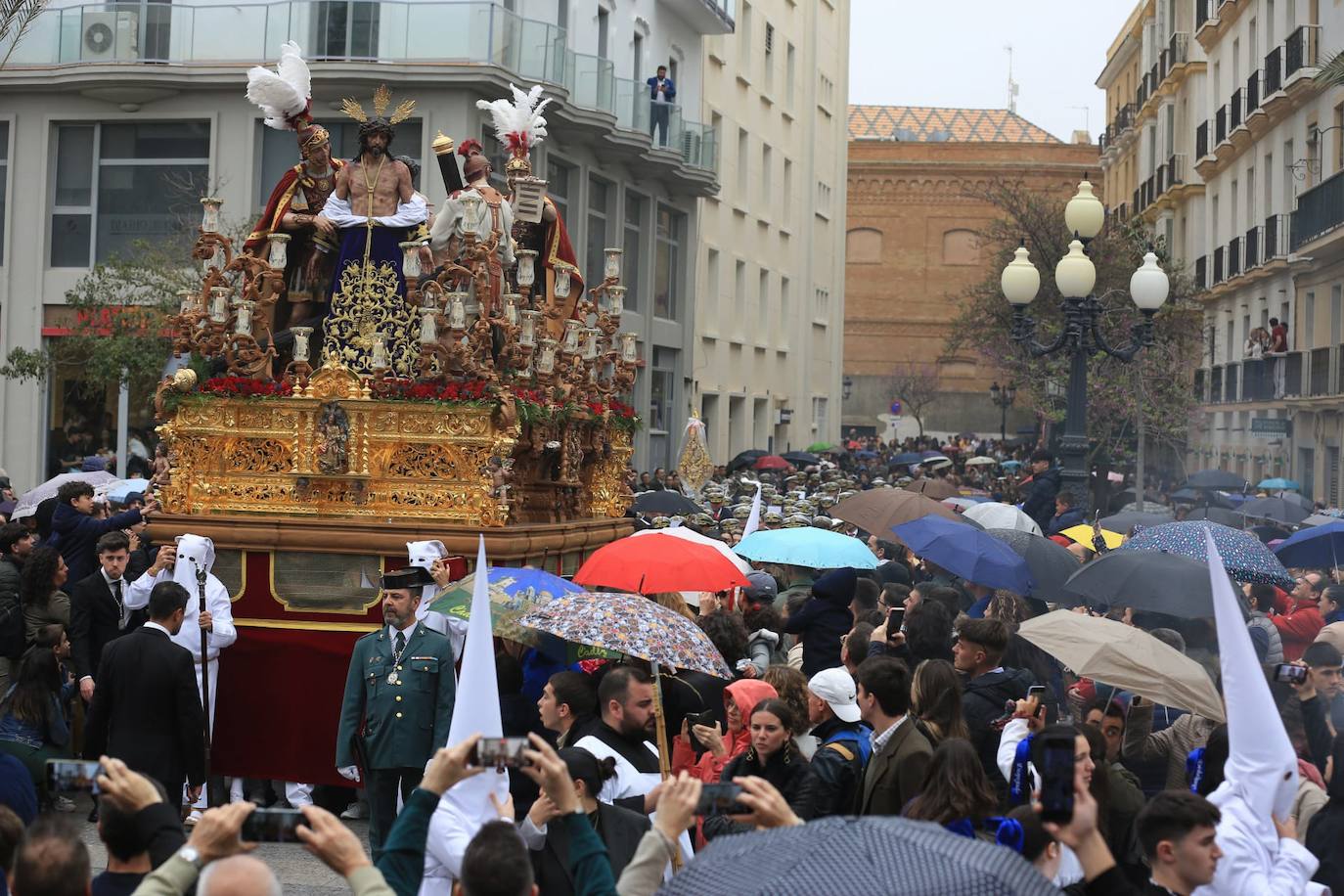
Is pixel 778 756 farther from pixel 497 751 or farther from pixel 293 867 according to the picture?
pixel 293 867

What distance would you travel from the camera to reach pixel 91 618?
10250mm

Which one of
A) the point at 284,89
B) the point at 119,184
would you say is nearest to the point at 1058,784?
the point at 284,89

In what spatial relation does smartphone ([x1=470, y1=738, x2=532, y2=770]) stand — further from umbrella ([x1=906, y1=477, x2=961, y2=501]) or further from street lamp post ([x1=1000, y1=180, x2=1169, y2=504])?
umbrella ([x1=906, y1=477, x2=961, y2=501])

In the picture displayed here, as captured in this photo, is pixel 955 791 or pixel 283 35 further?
pixel 283 35

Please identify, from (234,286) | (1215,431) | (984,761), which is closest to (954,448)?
(1215,431)

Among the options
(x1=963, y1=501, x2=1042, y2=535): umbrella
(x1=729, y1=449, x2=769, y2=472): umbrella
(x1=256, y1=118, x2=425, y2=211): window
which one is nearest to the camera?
(x1=963, y1=501, x2=1042, y2=535): umbrella

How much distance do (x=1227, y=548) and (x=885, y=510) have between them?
379 cm

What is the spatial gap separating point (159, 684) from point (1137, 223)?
32048 millimetres

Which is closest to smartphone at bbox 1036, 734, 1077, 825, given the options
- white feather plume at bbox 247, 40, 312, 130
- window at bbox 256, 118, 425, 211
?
white feather plume at bbox 247, 40, 312, 130

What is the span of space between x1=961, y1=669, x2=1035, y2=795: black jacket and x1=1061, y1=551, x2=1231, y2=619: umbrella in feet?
7.71

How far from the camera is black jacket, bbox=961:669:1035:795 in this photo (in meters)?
7.36

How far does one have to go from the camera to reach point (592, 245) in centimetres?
3180

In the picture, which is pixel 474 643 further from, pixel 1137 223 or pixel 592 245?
pixel 1137 223

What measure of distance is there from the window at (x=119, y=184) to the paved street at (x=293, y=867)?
17.9m
